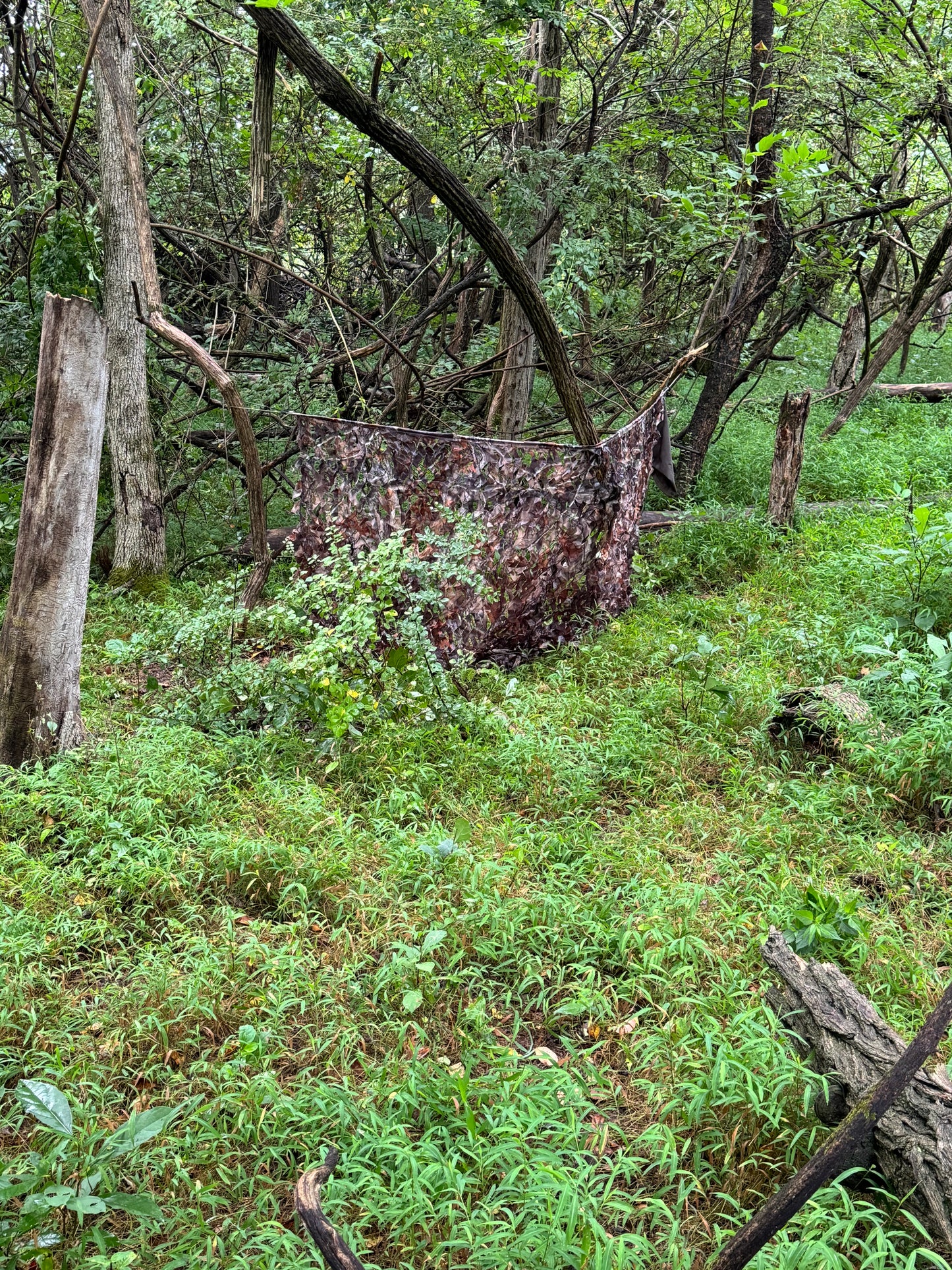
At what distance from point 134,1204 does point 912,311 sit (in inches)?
407

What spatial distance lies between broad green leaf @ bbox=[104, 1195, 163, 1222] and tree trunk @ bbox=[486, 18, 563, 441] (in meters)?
6.10

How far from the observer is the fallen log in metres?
13.7

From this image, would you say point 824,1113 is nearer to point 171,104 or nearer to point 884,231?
point 884,231

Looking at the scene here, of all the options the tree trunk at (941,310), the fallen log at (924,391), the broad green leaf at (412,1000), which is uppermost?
the tree trunk at (941,310)

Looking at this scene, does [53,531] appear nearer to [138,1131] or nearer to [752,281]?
[138,1131]

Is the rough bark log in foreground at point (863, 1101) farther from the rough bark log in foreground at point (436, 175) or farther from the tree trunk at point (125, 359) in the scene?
the tree trunk at point (125, 359)

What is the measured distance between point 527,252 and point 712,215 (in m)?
1.46

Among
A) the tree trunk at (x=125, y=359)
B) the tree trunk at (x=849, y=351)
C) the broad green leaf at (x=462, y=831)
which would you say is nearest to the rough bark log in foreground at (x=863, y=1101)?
the broad green leaf at (x=462, y=831)

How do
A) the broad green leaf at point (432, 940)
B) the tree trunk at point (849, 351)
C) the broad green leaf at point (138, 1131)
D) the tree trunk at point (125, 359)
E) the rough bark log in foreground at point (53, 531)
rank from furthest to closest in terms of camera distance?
the tree trunk at point (849, 351) < the tree trunk at point (125, 359) < the rough bark log in foreground at point (53, 531) < the broad green leaf at point (432, 940) < the broad green leaf at point (138, 1131)

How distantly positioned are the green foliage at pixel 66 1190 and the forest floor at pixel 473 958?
0.13ft

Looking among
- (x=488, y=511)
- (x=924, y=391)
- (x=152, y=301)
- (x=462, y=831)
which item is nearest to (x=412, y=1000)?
(x=462, y=831)

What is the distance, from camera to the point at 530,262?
7.61m

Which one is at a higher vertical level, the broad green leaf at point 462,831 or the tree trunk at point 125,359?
the tree trunk at point 125,359

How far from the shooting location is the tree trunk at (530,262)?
7.02 meters
